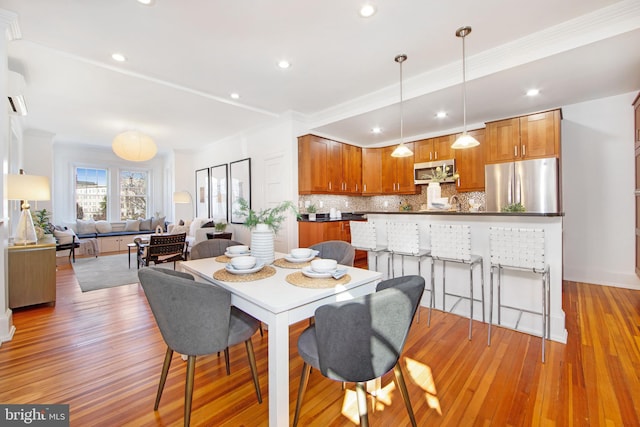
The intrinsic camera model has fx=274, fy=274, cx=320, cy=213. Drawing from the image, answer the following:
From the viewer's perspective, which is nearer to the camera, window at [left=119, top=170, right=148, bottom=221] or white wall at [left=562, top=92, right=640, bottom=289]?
white wall at [left=562, top=92, right=640, bottom=289]

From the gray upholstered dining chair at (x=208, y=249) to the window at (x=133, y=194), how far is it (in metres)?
7.43

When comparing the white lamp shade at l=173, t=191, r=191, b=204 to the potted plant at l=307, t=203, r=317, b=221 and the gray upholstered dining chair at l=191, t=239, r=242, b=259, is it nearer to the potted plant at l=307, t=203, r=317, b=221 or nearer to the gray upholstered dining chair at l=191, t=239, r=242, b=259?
the potted plant at l=307, t=203, r=317, b=221

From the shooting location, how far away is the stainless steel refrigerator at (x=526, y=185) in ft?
12.4

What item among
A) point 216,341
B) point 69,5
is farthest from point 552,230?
point 69,5

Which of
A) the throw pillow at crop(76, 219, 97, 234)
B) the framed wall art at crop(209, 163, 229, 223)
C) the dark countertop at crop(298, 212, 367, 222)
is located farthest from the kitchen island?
the throw pillow at crop(76, 219, 97, 234)

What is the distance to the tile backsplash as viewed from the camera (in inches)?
211

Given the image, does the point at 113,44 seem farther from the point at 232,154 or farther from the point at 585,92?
the point at 585,92

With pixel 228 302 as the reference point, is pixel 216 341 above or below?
below

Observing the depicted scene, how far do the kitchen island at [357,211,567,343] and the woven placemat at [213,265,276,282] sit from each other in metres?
1.97

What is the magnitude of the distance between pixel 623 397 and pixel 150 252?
5458mm

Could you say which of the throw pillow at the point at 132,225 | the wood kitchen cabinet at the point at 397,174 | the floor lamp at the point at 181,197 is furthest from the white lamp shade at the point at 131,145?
the throw pillow at the point at 132,225

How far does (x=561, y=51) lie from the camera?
2.60 m

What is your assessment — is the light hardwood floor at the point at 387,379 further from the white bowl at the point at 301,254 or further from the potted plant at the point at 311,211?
the potted plant at the point at 311,211

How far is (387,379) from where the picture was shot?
194 centimetres
